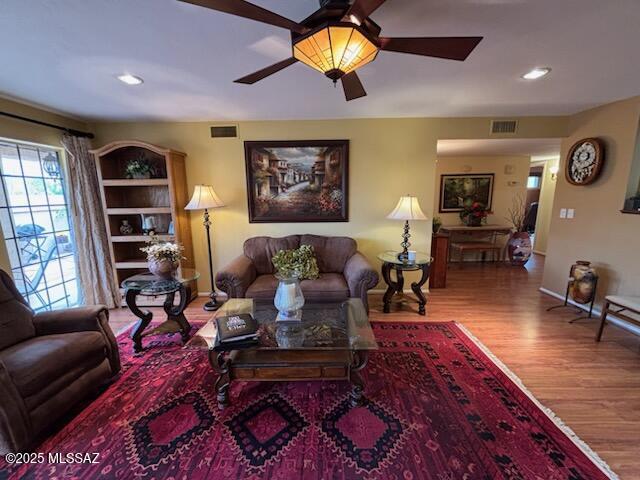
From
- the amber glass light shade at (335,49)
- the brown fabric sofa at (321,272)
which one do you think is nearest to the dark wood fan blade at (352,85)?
the amber glass light shade at (335,49)

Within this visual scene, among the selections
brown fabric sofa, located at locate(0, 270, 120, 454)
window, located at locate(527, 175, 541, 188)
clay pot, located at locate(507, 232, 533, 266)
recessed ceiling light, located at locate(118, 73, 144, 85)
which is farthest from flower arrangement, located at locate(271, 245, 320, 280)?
window, located at locate(527, 175, 541, 188)

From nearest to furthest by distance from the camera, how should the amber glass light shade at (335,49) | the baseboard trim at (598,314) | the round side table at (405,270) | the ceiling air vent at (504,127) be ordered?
the amber glass light shade at (335,49), the baseboard trim at (598,314), the round side table at (405,270), the ceiling air vent at (504,127)

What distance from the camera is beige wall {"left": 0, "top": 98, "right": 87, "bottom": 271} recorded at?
246 cm

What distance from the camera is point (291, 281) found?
2.11 meters

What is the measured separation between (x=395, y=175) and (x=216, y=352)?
2.92m

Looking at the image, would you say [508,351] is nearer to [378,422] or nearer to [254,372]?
[378,422]

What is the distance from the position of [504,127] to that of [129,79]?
13.4 ft

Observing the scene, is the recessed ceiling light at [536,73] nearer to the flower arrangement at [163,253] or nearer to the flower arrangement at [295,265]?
the flower arrangement at [295,265]

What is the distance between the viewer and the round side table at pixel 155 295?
2.40m

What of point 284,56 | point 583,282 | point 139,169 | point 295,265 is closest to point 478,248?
point 583,282

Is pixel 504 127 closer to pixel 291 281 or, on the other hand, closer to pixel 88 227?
pixel 291 281

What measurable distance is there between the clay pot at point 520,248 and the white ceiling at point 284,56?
108 inches

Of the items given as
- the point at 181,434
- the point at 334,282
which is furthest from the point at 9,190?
the point at 334,282

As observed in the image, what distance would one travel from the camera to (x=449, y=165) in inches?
220
